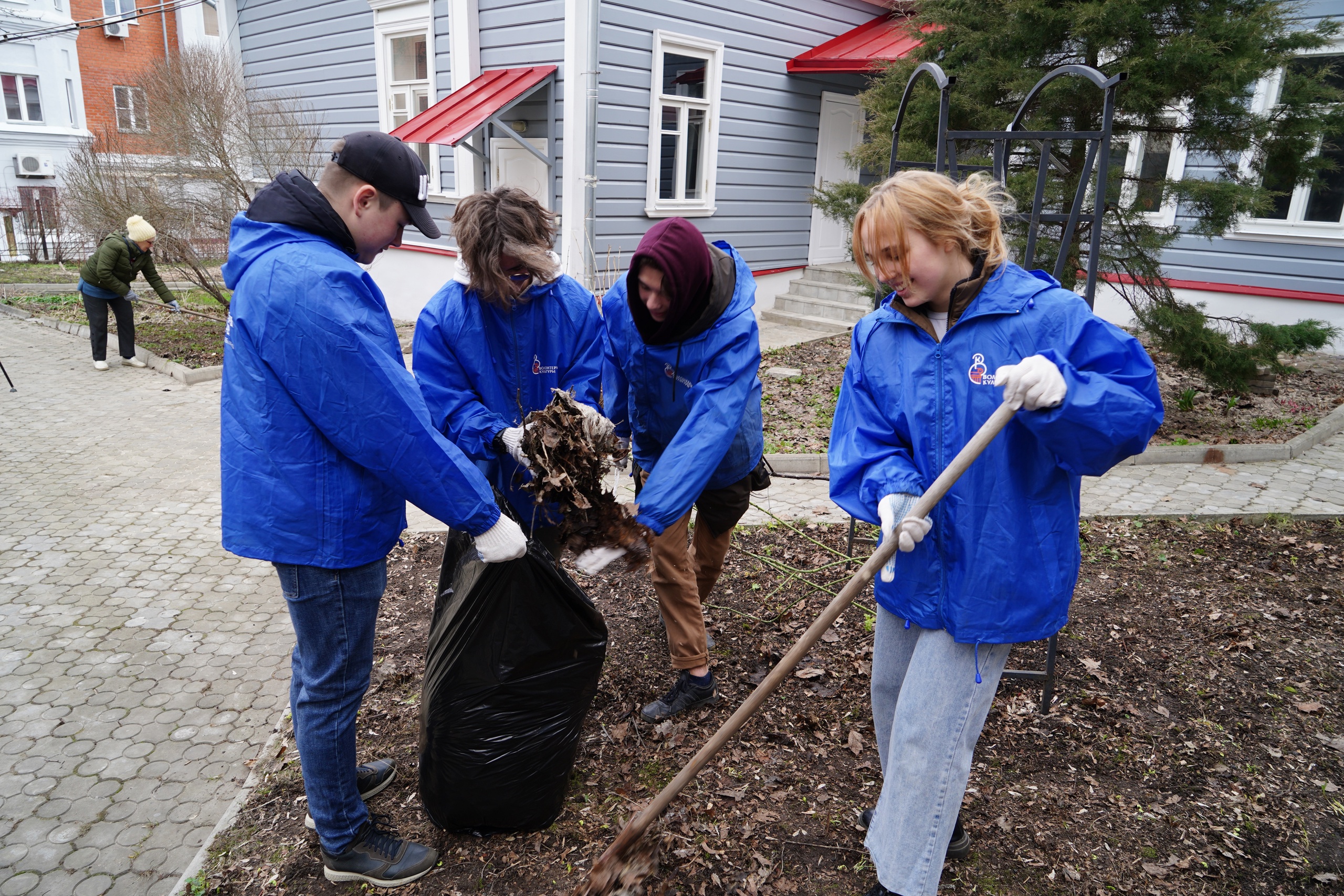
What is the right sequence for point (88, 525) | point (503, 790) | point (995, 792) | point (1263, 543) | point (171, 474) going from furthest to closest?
1. point (171, 474)
2. point (88, 525)
3. point (1263, 543)
4. point (995, 792)
5. point (503, 790)

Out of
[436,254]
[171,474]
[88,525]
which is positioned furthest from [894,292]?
[436,254]

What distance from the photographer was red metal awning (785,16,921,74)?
1037 cm

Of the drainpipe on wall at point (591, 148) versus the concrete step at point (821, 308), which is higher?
the drainpipe on wall at point (591, 148)

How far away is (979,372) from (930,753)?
3.02 ft

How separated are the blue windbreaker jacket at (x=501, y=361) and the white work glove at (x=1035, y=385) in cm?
162

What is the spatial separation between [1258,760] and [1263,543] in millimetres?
2291

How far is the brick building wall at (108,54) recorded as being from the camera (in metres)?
23.0

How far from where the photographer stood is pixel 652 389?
3.02m

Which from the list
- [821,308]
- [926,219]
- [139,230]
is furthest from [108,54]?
[926,219]

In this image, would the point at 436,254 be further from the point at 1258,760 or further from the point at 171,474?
the point at 1258,760

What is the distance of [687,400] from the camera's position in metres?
2.89

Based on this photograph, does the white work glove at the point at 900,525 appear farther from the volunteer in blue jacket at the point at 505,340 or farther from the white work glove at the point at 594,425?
the volunteer in blue jacket at the point at 505,340

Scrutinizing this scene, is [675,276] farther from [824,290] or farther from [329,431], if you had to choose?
[824,290]

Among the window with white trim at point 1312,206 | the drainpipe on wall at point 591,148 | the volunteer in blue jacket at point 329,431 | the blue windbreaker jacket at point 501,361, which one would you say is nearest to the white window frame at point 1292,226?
the window with white trim at point 1312,206
